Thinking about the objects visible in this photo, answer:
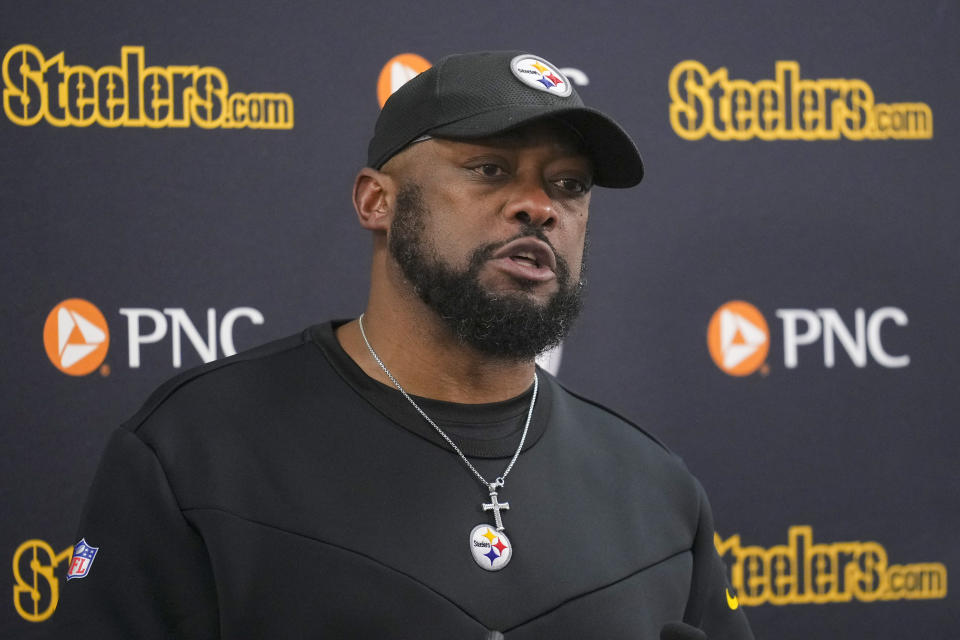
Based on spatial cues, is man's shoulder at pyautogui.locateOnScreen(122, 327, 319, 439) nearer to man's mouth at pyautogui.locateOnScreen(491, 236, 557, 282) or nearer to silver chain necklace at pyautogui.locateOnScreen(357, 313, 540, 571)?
silver chain necklace at pyautogui.locateOnScreen(357, 313, 540, 571)

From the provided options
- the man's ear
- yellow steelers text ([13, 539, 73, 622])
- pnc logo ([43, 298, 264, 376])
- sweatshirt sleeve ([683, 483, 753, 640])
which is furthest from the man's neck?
yellow steelers text ([13, 539, 73, 622])

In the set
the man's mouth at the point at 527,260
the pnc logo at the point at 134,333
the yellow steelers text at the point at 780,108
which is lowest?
the pnc logo at the point at 134,333

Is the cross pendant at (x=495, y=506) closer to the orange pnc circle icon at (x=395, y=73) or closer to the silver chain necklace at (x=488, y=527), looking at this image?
the silver chain necklace at (x=488, y=527)

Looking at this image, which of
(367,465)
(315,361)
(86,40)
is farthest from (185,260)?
(367,465)

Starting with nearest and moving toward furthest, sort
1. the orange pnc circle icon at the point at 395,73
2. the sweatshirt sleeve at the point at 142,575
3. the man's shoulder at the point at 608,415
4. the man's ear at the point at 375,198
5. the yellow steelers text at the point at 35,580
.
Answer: the sweatshirt sleeve at the point at 142,575 → the man's ear at the point at 375,198 → the man's shoulder at the point at 608,415 → the yellow steelers text at the point at 35,580 → the orange pnc circle icon at the point at 395,73

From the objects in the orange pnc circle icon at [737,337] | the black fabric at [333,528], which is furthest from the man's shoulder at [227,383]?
the orange pnc circle icon at [737,337]

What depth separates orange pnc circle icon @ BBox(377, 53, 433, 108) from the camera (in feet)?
6.04

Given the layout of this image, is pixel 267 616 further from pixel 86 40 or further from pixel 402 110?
pixel 86 40

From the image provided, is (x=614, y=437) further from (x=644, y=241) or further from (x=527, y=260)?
(x=644, y=241)

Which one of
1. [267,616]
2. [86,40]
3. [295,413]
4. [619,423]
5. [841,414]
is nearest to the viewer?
[267,616]

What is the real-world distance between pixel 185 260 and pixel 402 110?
2.15 ft

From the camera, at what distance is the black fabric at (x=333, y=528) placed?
1.11 metres

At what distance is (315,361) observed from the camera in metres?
1.28

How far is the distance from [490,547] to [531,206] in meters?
0.38
